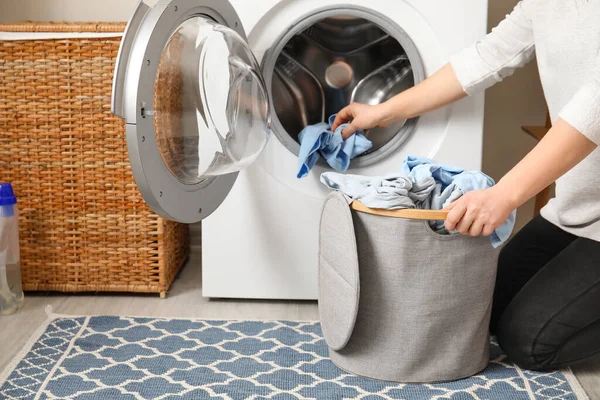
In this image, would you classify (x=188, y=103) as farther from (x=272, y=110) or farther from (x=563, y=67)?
(x=563, y=67)

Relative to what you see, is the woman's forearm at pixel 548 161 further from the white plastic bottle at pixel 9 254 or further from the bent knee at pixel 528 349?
the white plastic bottle at pixel 9 254

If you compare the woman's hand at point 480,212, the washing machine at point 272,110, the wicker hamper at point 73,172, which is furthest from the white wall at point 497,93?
the woman's hand at point 480,212

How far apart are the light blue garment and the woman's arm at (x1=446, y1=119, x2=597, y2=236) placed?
0.11 m

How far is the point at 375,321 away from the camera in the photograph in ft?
4.95

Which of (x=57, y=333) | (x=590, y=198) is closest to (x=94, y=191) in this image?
(x=57, y=333)

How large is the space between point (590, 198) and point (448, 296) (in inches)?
15.3

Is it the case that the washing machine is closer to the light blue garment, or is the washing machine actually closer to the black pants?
the light blue garment

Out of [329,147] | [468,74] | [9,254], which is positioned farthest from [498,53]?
[9,254]

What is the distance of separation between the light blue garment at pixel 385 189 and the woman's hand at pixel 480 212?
0.11m

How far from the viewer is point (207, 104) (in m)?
1.51

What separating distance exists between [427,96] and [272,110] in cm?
37

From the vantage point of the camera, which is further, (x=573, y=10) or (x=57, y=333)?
(x=57, y=333)

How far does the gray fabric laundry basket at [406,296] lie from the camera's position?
1.46 metres

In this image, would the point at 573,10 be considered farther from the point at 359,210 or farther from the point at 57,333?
the point at 57,333
